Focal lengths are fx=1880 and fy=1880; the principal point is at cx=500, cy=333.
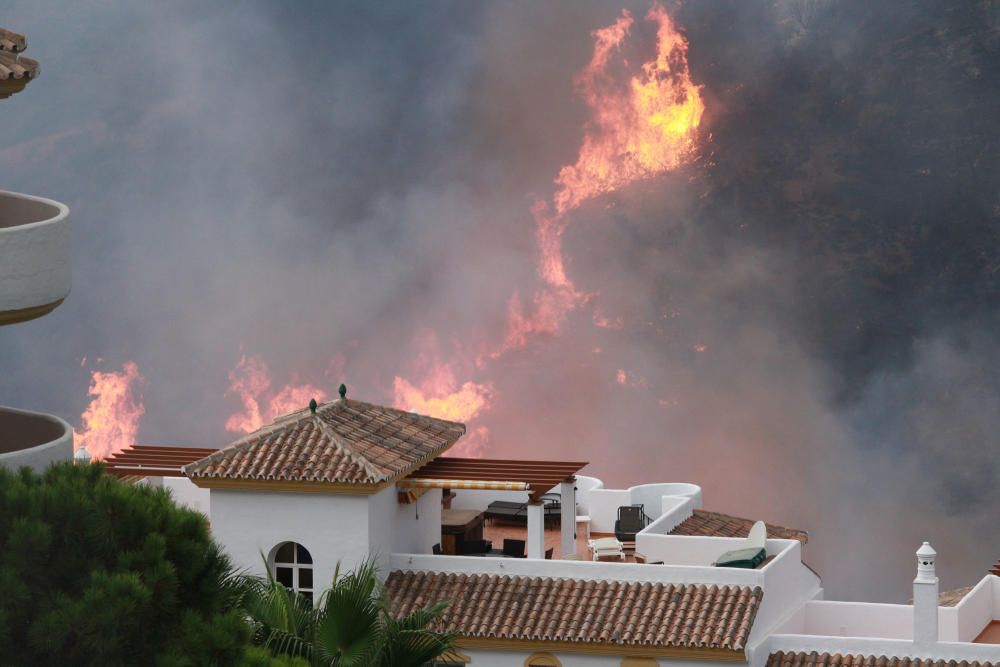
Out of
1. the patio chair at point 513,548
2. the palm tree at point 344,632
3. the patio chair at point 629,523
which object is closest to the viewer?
the palm tree at point 344,632

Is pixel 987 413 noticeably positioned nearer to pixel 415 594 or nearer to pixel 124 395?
pixel 124 395

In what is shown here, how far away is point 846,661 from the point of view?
36.1 metres

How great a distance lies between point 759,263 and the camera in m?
81.4

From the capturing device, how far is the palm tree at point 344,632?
1195 inches

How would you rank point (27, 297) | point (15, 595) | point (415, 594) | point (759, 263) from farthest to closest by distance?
point (759, 263), point (415, 594), point (27, 297), point (15, 595)

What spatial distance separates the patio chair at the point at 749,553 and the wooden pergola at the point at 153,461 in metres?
11.3

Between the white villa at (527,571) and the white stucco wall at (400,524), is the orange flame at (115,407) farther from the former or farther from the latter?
the white stucco wall at (400,524)

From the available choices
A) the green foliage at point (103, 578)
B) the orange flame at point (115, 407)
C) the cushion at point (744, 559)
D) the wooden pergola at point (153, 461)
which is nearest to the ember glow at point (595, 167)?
the orange flame at point (115, 407)

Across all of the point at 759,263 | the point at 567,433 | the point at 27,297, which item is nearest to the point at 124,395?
the point at 567,433

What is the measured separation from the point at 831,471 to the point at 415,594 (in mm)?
44374

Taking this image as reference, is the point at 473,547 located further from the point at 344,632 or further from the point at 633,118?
the point at 633,118

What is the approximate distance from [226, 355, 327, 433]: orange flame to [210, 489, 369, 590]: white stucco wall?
154ft

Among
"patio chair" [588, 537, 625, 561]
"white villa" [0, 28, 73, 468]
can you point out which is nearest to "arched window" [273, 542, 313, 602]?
"patio chair" [588, 537, 625, 561]

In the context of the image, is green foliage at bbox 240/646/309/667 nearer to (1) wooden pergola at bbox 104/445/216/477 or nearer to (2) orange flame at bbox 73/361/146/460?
(1) wooden pergola at bbox 104/445/216/477
